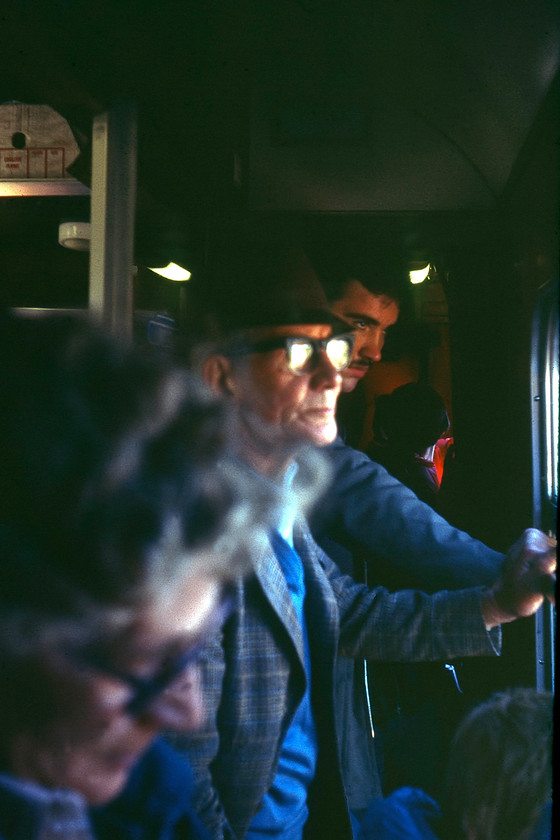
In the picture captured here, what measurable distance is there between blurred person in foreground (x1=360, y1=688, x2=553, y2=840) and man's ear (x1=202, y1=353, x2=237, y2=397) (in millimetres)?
840

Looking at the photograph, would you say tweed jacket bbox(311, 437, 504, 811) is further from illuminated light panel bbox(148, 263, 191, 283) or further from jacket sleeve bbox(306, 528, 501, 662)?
illuminated light panel bbox(148, 263, 191, 283)

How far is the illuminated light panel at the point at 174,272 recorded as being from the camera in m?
1.14

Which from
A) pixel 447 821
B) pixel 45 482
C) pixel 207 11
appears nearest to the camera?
pixel 45 482

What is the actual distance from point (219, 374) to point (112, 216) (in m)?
0.34

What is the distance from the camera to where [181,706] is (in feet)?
3.09

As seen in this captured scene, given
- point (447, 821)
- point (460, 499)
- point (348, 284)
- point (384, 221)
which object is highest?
point (384, 221)

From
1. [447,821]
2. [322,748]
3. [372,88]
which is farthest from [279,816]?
[372,88]

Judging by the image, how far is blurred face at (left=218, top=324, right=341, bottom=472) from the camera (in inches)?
42.8

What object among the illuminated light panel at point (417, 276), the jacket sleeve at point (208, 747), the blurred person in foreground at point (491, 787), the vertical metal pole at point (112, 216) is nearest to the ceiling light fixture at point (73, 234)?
the vertical metal pole at point (112, 216)

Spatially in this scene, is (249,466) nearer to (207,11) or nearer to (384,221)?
(384,221)

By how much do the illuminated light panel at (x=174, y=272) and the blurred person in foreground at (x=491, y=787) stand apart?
3.51ft

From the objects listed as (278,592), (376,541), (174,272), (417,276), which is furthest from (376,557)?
(174,272)

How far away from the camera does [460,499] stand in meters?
1.23

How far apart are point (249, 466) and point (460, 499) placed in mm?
472
